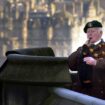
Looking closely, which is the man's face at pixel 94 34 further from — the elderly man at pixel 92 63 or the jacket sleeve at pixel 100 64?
the jacket sleeve at pixel 100 64

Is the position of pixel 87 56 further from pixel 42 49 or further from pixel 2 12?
pixel 2 12

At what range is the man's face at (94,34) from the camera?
328 centimetres

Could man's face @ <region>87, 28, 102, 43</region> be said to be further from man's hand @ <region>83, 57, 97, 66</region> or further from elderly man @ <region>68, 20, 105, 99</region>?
man's hand @ <region>83, 57, 97, 66</region>

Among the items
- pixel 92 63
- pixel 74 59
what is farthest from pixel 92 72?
pixel 74 59

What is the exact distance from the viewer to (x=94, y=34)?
3291mm

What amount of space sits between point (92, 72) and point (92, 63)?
0.10m

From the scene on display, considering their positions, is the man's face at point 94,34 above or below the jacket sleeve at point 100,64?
above

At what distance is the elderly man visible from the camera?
319 centimetres

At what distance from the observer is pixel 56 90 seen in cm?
290

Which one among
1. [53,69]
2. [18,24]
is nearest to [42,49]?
[53,69]

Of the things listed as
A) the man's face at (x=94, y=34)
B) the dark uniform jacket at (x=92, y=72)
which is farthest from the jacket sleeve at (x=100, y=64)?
the man's face at (x=94, y=34)

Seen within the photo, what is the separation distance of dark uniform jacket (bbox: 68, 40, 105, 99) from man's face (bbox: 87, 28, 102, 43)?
5cm

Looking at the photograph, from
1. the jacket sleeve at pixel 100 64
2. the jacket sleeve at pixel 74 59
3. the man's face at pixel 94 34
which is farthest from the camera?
the jacket sleeve at pixel 74 59

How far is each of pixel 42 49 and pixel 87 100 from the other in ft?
3.70
